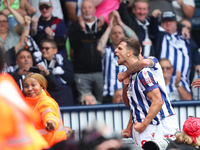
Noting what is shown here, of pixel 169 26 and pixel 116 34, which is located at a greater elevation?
pixel 169 26

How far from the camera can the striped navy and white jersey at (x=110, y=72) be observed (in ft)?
19.5

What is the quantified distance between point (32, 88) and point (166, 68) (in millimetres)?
3163

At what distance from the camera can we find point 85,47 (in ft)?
20.0

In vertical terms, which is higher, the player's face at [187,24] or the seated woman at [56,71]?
the player's face at [187,24]

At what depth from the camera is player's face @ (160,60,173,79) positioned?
242 inches

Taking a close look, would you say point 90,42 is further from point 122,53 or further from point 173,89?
point 122,53

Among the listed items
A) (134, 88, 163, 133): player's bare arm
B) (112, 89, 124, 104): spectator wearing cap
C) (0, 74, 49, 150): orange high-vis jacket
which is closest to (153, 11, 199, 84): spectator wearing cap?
(112, 89, 124, 104): spectator wearing cap

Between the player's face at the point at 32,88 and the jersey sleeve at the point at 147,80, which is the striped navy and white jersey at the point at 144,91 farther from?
the player's face at the point at 32,88

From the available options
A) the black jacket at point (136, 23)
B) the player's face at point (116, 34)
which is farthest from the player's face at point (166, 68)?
the player's face at point (116, 34)

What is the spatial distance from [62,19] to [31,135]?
4529 mm

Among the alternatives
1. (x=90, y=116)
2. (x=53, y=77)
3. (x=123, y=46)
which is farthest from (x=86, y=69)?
(x=123, y=46)

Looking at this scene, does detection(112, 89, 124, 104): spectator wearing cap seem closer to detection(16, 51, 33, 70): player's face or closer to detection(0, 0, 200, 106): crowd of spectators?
detection(0, 0, 200, 106): crowd of spectators

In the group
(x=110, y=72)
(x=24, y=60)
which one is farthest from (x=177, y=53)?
(x=24, y=60)

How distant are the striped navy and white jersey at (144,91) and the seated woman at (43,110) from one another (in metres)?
0.85
